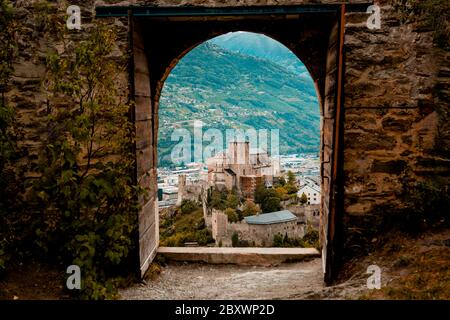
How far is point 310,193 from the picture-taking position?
1447cm

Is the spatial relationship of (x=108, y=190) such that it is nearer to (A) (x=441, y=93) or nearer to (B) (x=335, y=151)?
(B) (x=335, y=151)

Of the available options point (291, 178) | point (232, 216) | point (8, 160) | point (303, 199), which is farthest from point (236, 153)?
point (8, 160)

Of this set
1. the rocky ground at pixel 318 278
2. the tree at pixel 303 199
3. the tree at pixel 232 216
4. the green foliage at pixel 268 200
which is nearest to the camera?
the rocky ground at pixel 318 278

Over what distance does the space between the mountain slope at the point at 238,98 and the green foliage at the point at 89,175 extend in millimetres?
15996

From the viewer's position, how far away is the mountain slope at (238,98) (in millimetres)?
28375

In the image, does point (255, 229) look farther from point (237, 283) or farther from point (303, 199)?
point (237, 283)

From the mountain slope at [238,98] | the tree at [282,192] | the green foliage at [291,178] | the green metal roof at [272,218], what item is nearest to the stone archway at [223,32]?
the green metal roof at [272,218]

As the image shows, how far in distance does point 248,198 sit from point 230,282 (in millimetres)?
12893

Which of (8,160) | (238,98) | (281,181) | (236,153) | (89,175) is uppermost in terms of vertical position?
(238,98)

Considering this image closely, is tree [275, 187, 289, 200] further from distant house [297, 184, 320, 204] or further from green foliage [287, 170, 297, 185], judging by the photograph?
green foliage [287, 170, 297, 185]

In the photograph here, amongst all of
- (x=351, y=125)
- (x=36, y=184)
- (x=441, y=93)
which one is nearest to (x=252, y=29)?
(x=351, y=125)

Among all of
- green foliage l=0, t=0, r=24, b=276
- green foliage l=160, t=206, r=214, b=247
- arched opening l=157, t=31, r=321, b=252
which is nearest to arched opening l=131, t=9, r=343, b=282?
arched opening l=157, t=31, r=321, b=252

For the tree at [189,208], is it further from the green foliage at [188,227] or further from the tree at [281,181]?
the tree at [281,181]

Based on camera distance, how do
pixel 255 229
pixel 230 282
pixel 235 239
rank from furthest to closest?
pixel 255 229 < pixel 235 239 < pixel 230 282
